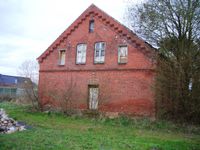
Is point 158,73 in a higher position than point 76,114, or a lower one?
higher

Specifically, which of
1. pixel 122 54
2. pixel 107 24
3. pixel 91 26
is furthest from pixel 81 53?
pixel 122 54

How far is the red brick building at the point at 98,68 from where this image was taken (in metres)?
22.0

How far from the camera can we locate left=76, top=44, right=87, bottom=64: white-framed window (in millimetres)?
25844

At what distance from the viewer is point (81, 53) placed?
26.1 meters

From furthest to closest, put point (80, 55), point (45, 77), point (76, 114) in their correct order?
point (45, 77) < point (80, 55) < point (76, 114)

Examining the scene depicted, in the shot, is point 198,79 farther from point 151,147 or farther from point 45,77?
point 45,77

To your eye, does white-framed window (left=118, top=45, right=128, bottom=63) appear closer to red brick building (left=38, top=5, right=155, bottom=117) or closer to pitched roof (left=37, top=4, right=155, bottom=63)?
red brick building (left=38, top=5, right=155, bottom=117)

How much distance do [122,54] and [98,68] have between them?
243cm

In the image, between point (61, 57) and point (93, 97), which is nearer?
point (93, 97)

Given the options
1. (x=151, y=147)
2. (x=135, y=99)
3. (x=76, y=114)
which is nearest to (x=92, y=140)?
(x=151, y=147)

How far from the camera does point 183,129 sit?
18188 mm

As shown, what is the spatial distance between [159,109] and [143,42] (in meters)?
5.11

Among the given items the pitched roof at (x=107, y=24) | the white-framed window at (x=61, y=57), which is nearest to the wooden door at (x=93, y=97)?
the white-framed window at (x=61, y=57)

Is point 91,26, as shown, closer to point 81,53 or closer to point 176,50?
point 81,53
